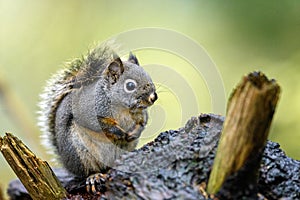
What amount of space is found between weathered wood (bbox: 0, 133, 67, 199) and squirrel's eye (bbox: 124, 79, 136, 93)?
0.40 meters

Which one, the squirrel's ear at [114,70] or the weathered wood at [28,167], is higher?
the squirrel's ear at [114,70]

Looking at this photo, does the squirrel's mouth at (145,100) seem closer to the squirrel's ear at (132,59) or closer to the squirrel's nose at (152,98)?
the squirrel's nose at (152,98)

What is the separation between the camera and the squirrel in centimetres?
148

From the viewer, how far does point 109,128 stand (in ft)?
4.90

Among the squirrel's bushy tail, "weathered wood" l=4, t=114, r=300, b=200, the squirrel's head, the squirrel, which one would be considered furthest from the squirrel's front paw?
the squirrel's bushy tail

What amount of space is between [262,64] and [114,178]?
1.64 m

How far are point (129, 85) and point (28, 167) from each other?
0.44m

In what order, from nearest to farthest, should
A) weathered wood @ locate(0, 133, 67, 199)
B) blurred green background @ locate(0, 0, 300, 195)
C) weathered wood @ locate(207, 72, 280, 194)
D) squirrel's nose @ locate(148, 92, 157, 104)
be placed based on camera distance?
1. weathered wood @ locate(207, 72, 280, 194)
2. weathered wood @ locate(0, 133, 67, 199)
3. squirrel's nose @ locate(148, 92, 157, 104)
4. blurred green background @ locate(0, 0, 300, 195)

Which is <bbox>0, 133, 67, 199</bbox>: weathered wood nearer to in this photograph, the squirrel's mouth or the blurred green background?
the squirrel's mouth

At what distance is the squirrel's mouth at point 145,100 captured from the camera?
1429 millimetres

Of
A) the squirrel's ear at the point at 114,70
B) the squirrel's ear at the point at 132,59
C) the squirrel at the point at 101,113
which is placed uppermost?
the squirrel's ear at the point at 132,59

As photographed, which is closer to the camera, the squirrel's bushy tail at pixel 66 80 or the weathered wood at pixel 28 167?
the weathered wood at pixel 28 167

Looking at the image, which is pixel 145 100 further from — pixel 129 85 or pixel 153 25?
pixel 153 25

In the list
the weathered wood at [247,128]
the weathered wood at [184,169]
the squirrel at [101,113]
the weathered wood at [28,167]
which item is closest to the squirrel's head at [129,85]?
the squirrel at [101,113]
